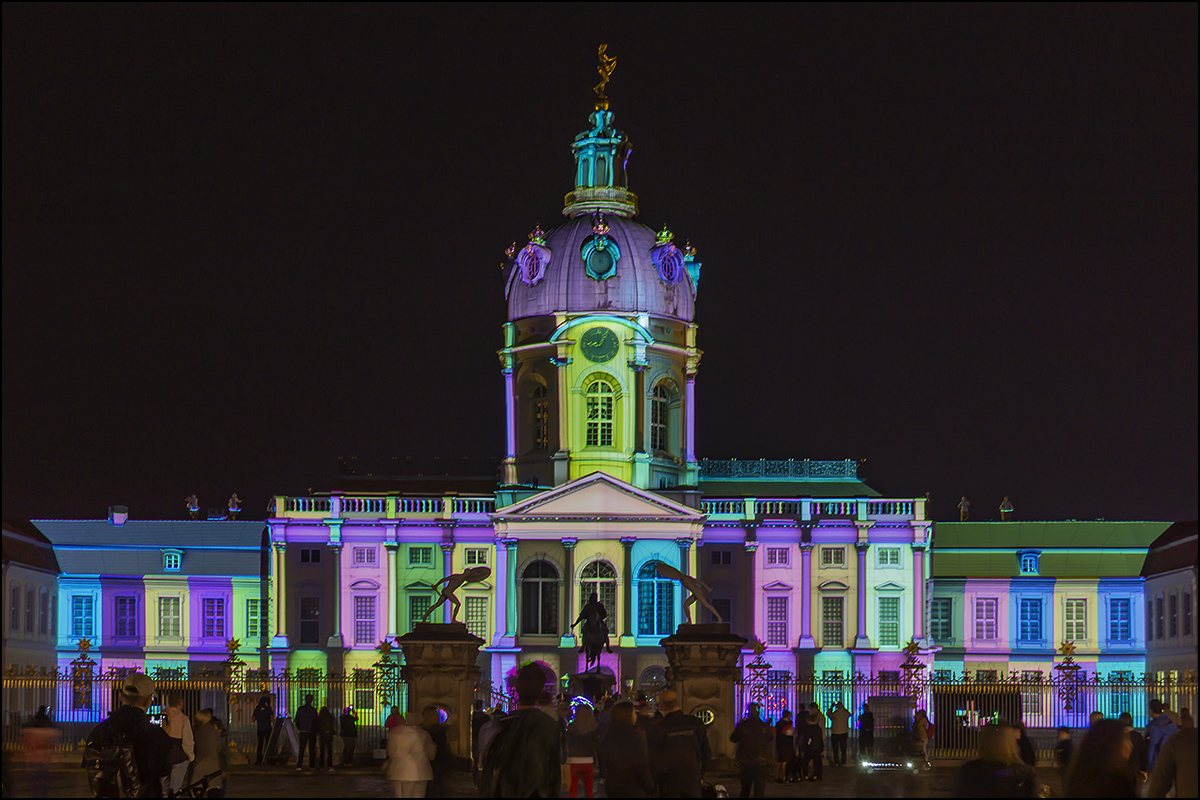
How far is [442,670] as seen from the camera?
34.4 metres

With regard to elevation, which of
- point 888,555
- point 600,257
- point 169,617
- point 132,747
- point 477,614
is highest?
point 600,257

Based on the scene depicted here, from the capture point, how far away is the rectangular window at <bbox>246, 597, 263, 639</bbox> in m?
80.1

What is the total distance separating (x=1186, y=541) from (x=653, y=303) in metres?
23.9

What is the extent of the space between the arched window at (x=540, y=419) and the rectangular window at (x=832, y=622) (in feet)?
43.9

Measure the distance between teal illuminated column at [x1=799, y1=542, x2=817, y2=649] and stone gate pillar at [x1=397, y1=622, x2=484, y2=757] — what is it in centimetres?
4252

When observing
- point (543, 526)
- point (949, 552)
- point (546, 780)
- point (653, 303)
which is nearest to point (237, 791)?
point (546, 780)

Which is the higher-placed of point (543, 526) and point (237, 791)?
point (543, 526)

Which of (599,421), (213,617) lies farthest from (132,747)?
(213,617)

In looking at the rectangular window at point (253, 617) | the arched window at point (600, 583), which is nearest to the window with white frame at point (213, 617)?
the rectangular window at point (253, 617)

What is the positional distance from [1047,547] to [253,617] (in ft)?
115

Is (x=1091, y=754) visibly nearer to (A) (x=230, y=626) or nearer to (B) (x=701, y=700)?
(B) (x=701, y=700)

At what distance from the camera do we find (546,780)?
16344 millimetres

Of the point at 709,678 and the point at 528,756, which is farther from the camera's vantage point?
the point at 709,678

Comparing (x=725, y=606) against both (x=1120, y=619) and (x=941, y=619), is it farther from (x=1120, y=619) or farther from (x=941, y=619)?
(x=1120, y=619)
